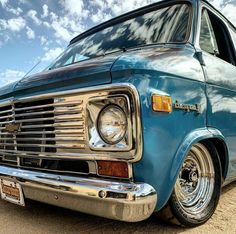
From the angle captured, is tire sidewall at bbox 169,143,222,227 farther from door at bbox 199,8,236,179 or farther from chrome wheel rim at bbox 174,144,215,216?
door at bbox 199,8,236,179

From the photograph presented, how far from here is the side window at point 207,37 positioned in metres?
3.19

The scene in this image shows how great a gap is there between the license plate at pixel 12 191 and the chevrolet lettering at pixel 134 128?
13 millimetres

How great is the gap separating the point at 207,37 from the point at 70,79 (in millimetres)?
1601

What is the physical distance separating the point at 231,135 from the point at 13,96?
2.01 m

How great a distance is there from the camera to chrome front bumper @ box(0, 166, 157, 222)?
2012 millimetres

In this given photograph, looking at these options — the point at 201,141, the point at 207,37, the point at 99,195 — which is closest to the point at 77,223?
the point at 99,195

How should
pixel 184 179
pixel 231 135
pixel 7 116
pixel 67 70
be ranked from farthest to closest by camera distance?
pixel 231 135 → pixel 7 116 → pixel 184 179 → pixel 67 70

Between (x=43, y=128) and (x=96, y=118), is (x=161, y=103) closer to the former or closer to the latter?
(x=96, y=118)

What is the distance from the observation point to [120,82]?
217 cm

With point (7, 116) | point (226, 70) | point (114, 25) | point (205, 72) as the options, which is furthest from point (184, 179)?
point (114, 25)

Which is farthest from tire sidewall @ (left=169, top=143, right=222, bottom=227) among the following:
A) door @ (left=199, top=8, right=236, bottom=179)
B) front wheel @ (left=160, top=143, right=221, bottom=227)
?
door @ (left=199, top=8, right=236, bottom=179)

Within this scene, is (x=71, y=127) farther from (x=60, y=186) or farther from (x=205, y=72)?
(x=205, y=72)

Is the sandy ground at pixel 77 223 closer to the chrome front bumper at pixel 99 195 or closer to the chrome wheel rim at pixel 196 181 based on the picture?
the chrome wheel rim at pixel 196 181

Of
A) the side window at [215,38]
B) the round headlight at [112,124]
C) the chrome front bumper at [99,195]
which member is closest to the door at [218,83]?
the side window at [215,38]
